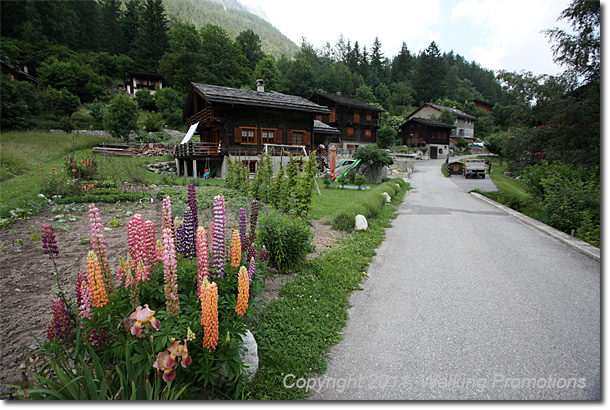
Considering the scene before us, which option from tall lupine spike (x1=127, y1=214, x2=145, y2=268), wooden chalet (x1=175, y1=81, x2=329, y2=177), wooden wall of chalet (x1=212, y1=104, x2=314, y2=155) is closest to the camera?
tall lupine spike (x1=127, y1=214, x2=145, y2=268)

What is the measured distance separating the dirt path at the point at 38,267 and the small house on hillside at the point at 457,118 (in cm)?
6639

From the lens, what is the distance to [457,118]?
6519cm

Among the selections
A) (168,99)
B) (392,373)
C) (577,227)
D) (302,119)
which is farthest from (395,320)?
(168,99)

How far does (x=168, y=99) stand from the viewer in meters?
47.4

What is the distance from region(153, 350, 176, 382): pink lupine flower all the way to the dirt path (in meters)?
1.17

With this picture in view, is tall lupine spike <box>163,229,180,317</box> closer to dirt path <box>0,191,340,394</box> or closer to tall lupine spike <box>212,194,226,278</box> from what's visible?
tall lupine spike <box>212,194,226,278</box>

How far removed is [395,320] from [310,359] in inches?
58.8

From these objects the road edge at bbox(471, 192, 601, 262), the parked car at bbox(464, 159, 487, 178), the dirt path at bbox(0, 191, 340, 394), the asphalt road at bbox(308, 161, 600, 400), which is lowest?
the asphalt road at bbox(308, 161, 600, 400)

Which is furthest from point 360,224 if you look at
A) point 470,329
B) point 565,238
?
point 565,238

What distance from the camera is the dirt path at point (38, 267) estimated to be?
2785 millimetres

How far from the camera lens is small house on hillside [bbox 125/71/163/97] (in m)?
58.1

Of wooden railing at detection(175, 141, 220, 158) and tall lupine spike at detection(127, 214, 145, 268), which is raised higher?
wooden railing at detection(175, 141, 220, 158)

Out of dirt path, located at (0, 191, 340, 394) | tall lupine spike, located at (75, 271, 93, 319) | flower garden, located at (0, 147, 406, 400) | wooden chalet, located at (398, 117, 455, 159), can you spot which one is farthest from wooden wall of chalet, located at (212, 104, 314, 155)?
wooden chalet, located at (398, 117, 455, 159)

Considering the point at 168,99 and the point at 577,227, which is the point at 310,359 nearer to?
the point at 577,227
